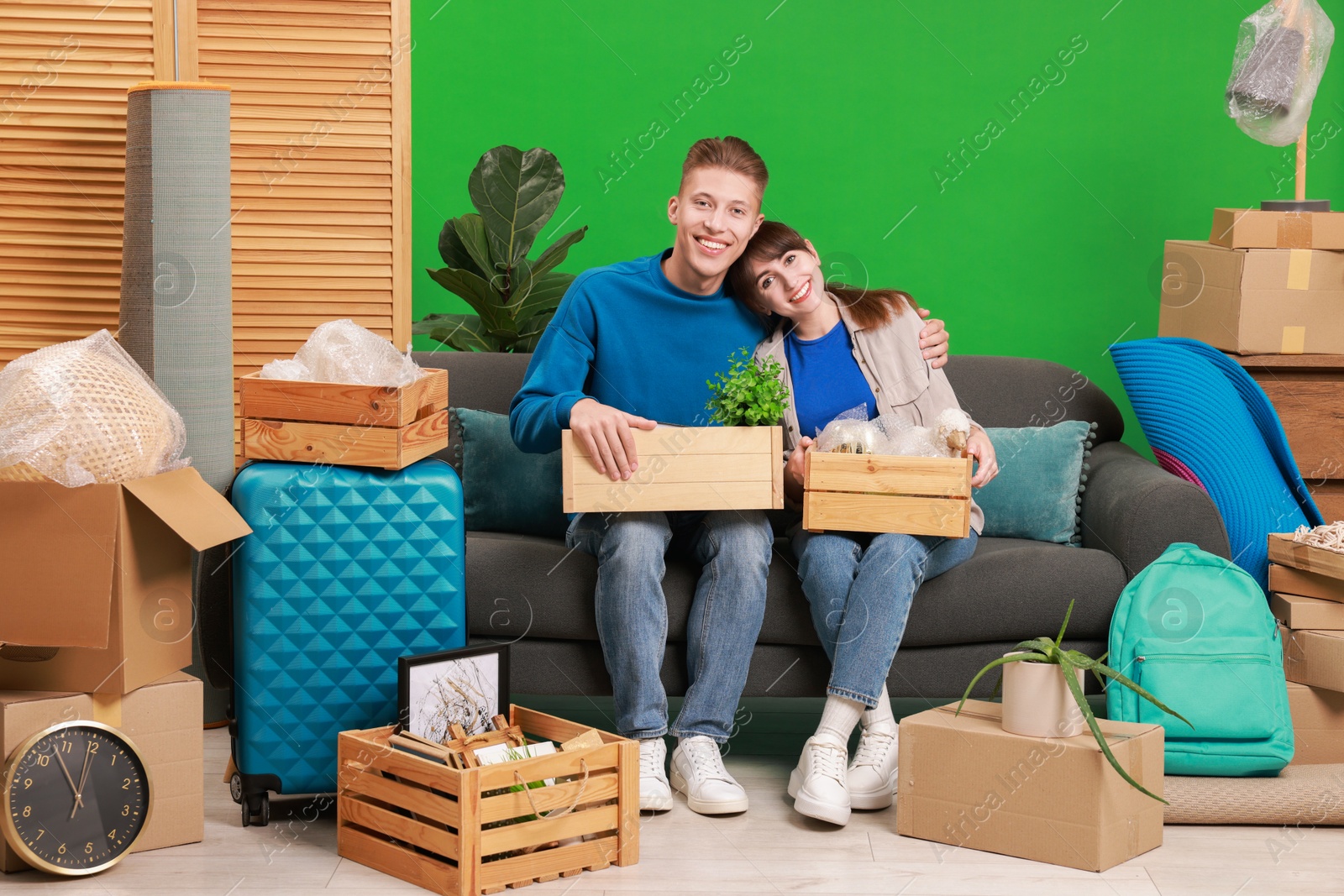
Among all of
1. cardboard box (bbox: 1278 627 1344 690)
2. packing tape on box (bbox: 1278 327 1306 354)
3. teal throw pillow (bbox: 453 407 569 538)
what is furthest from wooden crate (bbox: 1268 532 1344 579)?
teal throw pillow (bbox: 453 407 569 538)

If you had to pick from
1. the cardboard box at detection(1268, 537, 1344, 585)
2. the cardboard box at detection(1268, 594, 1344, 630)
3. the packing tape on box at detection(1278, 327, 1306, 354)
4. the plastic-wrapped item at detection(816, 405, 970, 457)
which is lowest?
the cardboard box at detection(1268, 594, 1344, 630)

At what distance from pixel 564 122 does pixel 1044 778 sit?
2.30m

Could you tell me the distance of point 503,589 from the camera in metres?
2.35

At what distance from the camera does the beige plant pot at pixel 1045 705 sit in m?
2.02

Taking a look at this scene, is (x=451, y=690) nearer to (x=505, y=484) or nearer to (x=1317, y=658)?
(x=505, y=484)

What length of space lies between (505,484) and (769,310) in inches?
25.9

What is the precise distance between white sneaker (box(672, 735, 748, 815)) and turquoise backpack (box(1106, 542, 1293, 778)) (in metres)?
0.68

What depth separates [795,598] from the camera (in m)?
2.36

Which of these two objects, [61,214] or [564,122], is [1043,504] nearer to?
[564,122]

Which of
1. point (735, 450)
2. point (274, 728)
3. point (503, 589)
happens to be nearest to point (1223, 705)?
point (735, 450)

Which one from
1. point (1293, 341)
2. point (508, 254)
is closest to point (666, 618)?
point (508, 254)

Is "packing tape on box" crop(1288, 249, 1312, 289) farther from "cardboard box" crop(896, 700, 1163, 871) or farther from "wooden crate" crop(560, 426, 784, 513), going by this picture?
"wooden crate" crop(560, 426, 784, 513)

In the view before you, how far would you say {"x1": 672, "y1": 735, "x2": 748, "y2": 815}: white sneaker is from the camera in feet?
7.14

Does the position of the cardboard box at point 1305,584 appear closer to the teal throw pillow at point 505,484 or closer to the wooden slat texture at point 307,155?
the teal throw pillow at point 505,484
